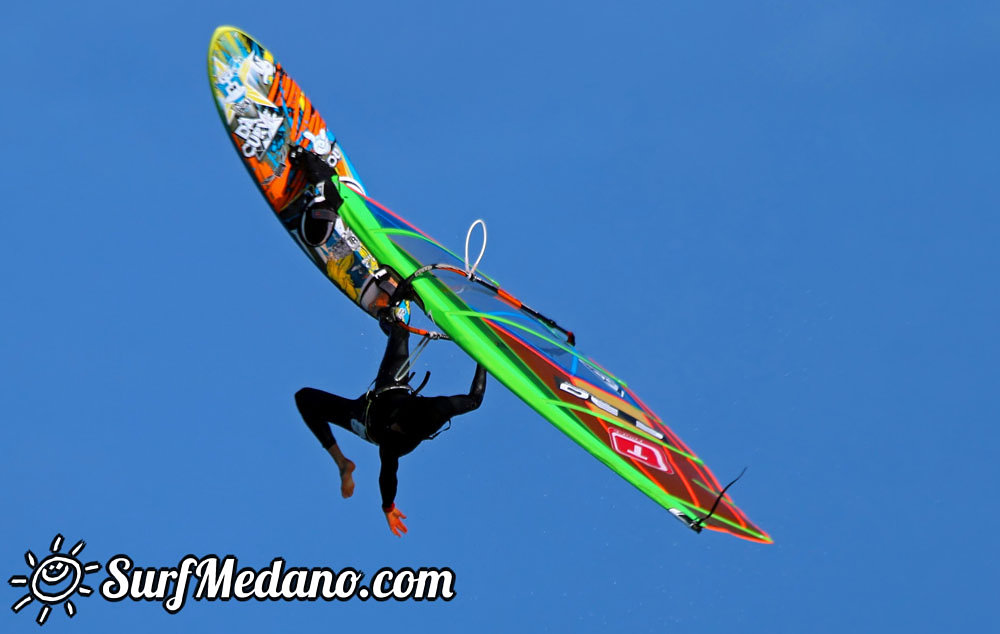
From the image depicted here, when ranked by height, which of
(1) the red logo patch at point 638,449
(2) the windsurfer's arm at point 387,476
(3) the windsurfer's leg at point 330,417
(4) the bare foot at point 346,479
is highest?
(3) the windsurfer's leg at point 330,417

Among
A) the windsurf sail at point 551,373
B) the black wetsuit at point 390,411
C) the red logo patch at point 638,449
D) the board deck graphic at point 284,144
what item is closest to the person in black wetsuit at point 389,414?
the black wetsuit at point 390,411

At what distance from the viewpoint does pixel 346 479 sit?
1386 cm

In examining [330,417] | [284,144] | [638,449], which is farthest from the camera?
[284,144]

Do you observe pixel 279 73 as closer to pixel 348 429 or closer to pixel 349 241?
pixel 349 241

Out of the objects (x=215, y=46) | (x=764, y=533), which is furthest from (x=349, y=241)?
(x=764, y=533)

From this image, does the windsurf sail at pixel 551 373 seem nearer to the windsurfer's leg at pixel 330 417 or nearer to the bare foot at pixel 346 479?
the windsurfer's leg at pixel 330 417

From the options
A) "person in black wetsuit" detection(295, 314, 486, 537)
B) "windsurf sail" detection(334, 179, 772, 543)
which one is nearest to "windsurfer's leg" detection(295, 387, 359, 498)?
"person in black wetsuit" detection(295, 314, 486, 537)

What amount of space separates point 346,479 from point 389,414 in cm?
97

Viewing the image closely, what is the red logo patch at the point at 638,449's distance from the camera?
39.5 feet

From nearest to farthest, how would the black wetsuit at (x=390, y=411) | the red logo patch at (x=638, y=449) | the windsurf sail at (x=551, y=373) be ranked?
the windsurf sail at (x=551, y=373), the red logo patch at (x=638, y=449), the black wetsuit at (x=390, y=411)

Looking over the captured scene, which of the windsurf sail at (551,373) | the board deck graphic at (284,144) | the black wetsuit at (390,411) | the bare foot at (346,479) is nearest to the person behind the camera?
the windsurf sail at (551,373)

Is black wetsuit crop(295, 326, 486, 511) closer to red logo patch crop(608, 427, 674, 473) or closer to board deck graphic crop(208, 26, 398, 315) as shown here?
red logo patch crop(608, 427, 674, 473)

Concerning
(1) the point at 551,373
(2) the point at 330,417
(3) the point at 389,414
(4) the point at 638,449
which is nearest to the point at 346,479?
(2) the point at 330,417

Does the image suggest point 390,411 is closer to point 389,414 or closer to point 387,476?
point 389,414
